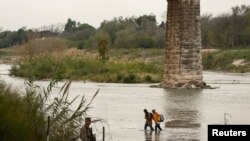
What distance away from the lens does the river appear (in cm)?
1938

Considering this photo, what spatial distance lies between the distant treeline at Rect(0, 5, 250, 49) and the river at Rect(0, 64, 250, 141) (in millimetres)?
35174

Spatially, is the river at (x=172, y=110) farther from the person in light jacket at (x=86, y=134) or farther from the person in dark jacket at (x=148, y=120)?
the person in light jacket at (x=86, y=134)

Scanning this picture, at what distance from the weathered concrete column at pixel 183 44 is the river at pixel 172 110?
162 cm

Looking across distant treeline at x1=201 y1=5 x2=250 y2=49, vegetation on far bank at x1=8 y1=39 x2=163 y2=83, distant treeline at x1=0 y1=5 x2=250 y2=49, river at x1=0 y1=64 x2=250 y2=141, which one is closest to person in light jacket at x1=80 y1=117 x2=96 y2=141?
river at x1=0 y1=64 x2=250 y2=141

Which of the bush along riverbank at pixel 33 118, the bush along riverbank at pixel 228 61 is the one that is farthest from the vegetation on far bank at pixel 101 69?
the bush along riverbank at pixel 33 118

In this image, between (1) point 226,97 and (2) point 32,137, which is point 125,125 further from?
(1) point 226,97

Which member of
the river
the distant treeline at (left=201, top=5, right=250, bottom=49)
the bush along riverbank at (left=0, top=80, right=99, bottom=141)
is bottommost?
the river

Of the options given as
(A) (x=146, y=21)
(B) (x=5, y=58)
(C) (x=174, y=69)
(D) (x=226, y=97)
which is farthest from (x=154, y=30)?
(D) (x=226, y=97)

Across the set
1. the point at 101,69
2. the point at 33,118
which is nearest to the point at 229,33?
the point at 101,69

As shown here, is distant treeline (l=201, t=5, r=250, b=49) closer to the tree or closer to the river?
the river

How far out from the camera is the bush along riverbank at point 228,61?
250ft

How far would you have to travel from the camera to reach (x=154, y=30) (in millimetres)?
117062

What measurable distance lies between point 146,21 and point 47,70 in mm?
75565

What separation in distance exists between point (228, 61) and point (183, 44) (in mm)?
37697
